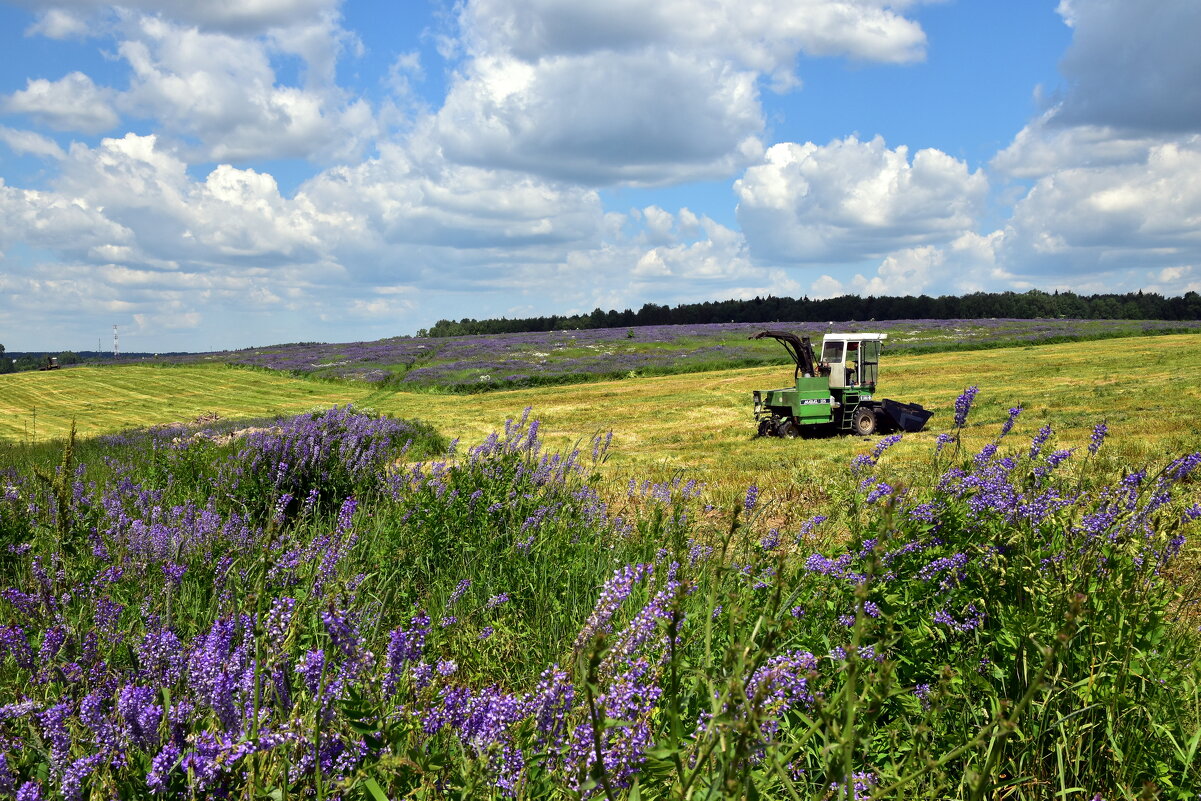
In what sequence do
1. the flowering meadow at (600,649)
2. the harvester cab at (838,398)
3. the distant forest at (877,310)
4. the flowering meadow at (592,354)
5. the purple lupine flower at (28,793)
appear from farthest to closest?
1. the distant forest at (877,310)
2. the flowering meadow at (592,354)
3. the harvester cab at (838,398)
4. the flowering meadow at (600,649)
5. the purple lupine flower at (28,793)

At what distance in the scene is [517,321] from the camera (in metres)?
106

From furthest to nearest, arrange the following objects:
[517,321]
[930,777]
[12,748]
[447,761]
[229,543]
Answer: [517,321], [229,543], [930,777], [12,748], [447,761]

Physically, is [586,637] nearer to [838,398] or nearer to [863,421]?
[838,398]

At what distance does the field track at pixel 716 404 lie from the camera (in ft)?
44.8

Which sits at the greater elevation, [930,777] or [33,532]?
[33,532]

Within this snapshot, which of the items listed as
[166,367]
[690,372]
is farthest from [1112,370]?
[166,367]

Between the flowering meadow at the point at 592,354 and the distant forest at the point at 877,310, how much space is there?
30.1 metres

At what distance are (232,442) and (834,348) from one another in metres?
12.5

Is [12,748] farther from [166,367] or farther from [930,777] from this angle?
[166,367]

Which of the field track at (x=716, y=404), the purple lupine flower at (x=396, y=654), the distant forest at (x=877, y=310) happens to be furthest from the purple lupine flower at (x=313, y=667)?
the distant forest at (x=877, y=310)

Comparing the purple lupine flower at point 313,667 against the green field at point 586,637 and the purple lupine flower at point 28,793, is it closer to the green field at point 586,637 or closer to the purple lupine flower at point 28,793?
the green field at point 586,637

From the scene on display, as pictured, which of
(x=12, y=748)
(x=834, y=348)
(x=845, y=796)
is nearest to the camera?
(x=845, y=796)

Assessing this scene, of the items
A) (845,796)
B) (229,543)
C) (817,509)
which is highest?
(845,796)

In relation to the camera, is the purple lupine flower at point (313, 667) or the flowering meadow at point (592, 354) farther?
the flowering meadow at point (592, 354)
